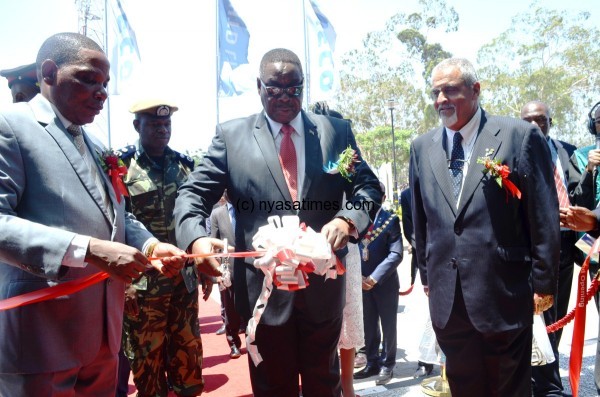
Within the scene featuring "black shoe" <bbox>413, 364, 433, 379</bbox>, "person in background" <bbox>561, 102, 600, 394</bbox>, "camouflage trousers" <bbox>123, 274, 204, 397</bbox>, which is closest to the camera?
"person in background" <bbox>561, 102, 600, 394</bbox>

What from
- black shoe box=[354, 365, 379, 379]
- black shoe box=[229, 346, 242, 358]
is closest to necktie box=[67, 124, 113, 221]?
black shoe box=[354, 365, 379, 379]

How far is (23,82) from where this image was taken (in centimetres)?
436

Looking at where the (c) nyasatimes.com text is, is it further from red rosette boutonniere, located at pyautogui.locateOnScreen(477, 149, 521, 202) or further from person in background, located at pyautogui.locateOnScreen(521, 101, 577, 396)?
person in background, located at pyautogui.locateOnScreen(521, 101, 577, 396)

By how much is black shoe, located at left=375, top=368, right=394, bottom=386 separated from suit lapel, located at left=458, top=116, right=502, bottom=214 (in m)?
2.65

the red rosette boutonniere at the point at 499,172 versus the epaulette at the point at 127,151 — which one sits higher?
the epaulette at the point at 127,151

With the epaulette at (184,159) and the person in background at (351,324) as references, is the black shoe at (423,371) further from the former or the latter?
the epaulette at (184,159)

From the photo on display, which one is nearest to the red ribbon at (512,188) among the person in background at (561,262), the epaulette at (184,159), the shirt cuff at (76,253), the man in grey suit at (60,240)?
the person in background at (561,262)

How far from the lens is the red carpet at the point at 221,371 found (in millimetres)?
5289

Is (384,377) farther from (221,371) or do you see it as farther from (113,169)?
(113,169)

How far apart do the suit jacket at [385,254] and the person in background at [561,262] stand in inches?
62.5

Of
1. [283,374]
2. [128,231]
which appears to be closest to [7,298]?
[128,231]

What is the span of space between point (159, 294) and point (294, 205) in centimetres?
199

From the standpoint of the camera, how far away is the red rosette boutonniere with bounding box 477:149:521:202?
3078 mm

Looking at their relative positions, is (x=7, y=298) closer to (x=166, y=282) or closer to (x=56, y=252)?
(x=56, y=252)
